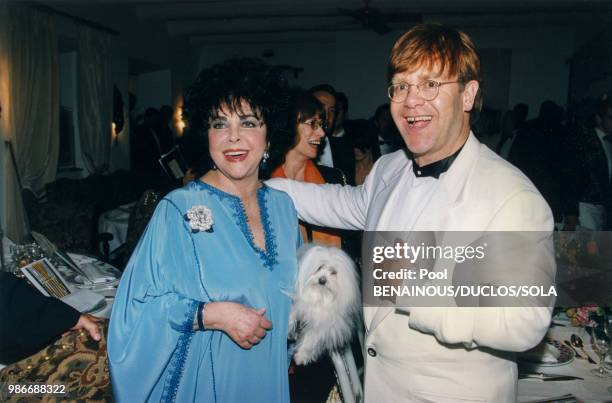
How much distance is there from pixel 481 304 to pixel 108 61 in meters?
7.48

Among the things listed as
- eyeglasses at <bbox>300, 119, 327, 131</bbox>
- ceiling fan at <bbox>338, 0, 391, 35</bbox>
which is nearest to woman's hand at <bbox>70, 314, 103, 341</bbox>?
eyeglasses at <bbox>300, 119, 327, 131</bbox>

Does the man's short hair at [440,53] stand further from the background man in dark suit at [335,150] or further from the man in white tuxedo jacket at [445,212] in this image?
the background man in dark suit at [335,150]

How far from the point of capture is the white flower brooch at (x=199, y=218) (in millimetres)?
1368

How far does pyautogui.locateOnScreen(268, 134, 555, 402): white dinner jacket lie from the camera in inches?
45.0

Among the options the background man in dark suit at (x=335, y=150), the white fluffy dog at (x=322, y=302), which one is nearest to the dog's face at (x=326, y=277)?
the white fluffy dog at (x=322, y=302)

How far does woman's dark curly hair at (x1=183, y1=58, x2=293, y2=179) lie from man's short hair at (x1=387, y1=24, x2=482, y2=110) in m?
0.40

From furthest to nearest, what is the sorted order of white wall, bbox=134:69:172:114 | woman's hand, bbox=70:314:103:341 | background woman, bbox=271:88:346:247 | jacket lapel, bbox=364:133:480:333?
white wall, bbox=134:69:172:114 < background woman, bbox=271:88:346:247 < woman's hand, bbox=70:314:103:341 < jacket lapel, bbox=364:133:480:333

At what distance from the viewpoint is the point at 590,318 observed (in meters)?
1.68

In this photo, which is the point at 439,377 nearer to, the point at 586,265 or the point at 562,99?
the point at 586,265

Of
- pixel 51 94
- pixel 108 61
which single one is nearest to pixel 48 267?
→ pixel 51 94

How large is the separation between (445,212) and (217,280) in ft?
2.08

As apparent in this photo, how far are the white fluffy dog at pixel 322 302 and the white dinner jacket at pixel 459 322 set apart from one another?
106mm

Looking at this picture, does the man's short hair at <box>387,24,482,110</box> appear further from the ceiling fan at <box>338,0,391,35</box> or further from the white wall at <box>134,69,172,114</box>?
the white wall at <box>134,69,172,114</box>

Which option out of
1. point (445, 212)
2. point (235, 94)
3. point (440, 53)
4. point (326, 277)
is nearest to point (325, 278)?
point (326, 277)
